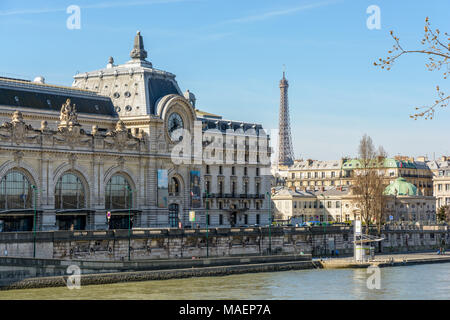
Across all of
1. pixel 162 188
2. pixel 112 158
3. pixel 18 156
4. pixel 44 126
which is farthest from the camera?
pixel 162 188

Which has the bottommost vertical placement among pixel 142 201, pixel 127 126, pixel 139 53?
pixel 142 201

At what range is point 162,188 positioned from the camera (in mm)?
102875

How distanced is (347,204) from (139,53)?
53952 millimetres

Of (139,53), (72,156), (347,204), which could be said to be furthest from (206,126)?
(347,204)

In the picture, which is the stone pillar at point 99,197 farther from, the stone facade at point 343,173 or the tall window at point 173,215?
the stone facade at point 343,173

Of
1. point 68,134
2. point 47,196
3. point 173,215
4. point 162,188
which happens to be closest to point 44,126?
point 68,134

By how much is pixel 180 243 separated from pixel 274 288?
2073 cm

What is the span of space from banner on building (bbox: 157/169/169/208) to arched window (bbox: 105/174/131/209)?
12.9 ft

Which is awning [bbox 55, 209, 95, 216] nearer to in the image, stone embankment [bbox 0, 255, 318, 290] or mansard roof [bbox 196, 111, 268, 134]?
stone embankment [bbox 0, 255, 318, 290]

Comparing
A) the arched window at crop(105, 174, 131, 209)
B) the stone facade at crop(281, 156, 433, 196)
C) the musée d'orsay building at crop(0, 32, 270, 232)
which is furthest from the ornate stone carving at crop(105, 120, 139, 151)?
the stone facade at crop(281, 156, 433, 196)

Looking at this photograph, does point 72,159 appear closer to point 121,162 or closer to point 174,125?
point 121,162

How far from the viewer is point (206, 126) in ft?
388

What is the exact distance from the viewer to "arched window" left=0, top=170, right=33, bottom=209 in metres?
87.0
